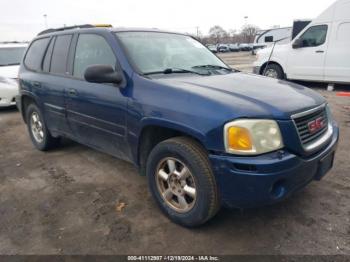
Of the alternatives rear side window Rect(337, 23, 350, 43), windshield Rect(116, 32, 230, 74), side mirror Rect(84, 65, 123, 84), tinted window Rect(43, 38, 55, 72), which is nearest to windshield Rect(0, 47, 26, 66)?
tinted window Rect(43, 38, 55, 72)

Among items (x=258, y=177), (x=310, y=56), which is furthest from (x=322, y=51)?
(x=258, y=177)

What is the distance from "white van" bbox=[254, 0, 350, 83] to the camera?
9.51 m

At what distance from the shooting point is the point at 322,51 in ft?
32.6

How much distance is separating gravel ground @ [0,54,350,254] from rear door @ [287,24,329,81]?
633cm

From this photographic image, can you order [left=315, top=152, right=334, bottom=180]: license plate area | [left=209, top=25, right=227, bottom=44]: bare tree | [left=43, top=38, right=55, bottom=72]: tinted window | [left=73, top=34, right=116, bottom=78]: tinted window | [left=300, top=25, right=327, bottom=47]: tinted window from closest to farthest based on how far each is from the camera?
1. [left=315, top=152, right=334, bottom=180]: license plate area
2. [left=73, top=34, right=116, bottom=78]: tinted window
3. [left=43, top=38, right=55, bottom=72]: tinted window
4. [left=300, top=25, right=327, bottom=47]: tinted window
5. [left=209, top=25, right=227, bottom=44]: bare tree

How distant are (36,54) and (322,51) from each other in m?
8.03

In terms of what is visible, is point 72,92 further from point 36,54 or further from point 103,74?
point 36,54

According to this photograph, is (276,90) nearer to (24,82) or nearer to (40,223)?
(40,223)

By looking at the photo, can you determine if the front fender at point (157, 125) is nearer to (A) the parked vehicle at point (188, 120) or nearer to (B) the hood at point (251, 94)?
(A) the parked vehicle at point (188, 120)

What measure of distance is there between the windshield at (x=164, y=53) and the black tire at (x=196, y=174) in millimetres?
877

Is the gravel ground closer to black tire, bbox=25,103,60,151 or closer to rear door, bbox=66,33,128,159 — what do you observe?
rear door, bbox=66,33,128,159

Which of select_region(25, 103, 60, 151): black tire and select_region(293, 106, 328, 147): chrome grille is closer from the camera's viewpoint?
select_region(293, 106, 328, 147): chrome grille

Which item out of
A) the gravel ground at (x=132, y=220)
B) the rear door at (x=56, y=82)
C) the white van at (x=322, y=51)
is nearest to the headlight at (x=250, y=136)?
the gravel ground at (x=132, y=220)

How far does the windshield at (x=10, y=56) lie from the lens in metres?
9.98
